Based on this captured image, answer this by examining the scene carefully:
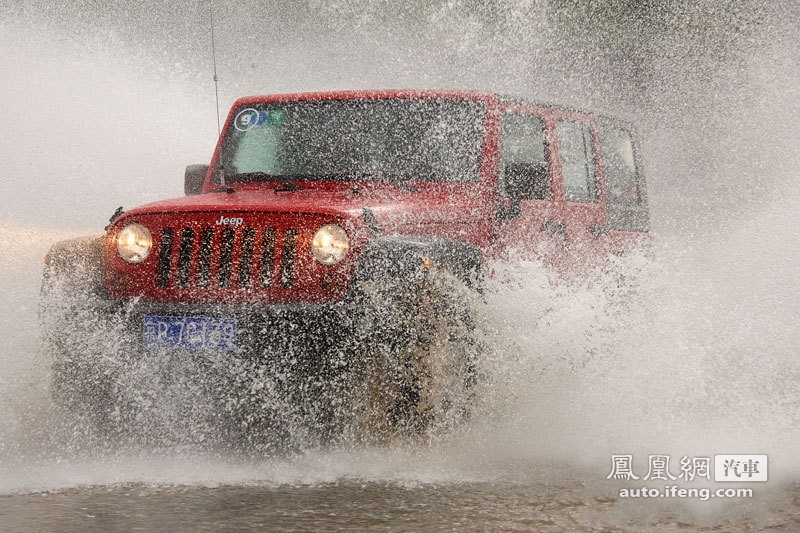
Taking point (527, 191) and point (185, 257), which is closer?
point (185, 257)

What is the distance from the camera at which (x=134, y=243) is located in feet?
18.4

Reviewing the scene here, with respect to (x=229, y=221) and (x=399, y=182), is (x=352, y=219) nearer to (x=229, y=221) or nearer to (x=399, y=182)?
(x=229, y=221)

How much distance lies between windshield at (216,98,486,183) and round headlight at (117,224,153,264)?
1035 mm

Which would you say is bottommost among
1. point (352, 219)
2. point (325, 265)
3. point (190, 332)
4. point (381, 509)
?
point (381, 509)

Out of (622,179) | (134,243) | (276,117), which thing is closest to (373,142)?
(276,117)

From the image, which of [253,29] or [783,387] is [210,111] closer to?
[253,29]

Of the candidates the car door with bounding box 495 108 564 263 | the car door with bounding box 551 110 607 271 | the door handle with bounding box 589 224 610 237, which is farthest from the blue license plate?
the door handle with bounding box 589 224 610 237

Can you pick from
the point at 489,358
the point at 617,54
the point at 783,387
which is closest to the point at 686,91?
the point at 617,54

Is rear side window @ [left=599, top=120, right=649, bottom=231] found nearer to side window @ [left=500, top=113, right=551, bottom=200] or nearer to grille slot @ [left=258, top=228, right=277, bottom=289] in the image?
side window @ [left=500, top=113, right=551, bottom=200]

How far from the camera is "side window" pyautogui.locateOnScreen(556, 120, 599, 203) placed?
22.7ft

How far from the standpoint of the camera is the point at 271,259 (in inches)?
208

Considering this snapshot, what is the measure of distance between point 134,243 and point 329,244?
1024 mm

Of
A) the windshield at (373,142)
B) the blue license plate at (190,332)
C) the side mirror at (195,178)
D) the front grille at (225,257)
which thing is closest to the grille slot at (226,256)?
the front grille at (225,257)

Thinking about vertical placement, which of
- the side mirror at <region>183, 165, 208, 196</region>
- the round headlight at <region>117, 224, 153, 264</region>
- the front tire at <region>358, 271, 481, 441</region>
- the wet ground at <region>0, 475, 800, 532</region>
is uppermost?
the side mirror at <region>183, 165, 208, 196</region>
